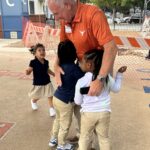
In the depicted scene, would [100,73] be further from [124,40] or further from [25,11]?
[25,11]

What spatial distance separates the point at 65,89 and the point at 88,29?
0.78 m

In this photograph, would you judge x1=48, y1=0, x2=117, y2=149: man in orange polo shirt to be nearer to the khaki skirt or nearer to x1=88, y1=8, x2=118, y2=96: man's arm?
x1=88, y1=8, x2=118, y2=96: man's arm

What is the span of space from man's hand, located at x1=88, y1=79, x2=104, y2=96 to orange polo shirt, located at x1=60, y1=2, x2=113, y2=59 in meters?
0.34

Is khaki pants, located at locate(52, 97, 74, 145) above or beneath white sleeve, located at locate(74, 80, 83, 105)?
beneath

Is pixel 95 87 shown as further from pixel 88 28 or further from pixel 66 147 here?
pixel 66 147

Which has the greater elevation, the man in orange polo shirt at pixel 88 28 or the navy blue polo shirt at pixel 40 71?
the man in orange polo shirt at pixel 88 28

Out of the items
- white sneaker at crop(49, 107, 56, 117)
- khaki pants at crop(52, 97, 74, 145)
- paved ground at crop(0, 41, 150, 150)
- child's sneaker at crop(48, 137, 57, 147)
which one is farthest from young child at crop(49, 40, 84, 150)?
white sneaker at crop(49, 107, 56, 117)

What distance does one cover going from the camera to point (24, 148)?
3.91 meters

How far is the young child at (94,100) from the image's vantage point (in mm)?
3037

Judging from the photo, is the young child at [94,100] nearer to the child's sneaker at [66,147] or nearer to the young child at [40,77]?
the child's sneaker at [66,147]

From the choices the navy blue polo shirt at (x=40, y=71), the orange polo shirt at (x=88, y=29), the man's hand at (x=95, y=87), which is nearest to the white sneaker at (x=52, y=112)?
the navy blue polo shirt at (x=40, y=71)

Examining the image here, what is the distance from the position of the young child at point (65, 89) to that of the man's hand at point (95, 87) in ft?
1.35

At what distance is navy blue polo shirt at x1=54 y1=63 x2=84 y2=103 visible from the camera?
11.0 ft

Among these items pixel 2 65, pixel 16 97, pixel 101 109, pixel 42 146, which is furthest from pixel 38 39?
pixel 101 109
